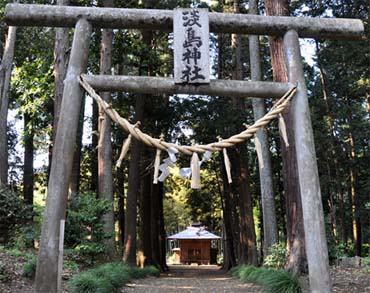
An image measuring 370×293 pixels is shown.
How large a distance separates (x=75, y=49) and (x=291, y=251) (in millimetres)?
6156

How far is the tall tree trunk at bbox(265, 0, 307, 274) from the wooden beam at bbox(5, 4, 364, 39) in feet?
10.7

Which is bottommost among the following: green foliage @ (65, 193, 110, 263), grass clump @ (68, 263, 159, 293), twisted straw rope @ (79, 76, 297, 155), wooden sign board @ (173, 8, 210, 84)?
grass clump @ (68, 263, 159, 293)

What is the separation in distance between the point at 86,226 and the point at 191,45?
6.54 metres

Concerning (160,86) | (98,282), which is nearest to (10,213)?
(98,282)

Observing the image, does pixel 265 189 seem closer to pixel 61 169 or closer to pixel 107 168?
pixel 107 168

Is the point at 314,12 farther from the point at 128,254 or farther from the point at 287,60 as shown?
the point at 287,60

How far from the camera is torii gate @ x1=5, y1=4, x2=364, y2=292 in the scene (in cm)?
418

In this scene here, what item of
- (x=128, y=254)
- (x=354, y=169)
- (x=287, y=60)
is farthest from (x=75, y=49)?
(x=354, y=169)

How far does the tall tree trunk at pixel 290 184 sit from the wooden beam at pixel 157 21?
3.26m

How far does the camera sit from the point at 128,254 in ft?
45.1

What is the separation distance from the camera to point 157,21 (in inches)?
189

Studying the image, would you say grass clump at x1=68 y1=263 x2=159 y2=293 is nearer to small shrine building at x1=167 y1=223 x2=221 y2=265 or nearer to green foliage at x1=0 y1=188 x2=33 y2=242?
green foliage at x1=0 y1=188 x2=33 y2=242

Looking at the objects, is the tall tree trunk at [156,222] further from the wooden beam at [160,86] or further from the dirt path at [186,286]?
the wooden beam at [160,86]

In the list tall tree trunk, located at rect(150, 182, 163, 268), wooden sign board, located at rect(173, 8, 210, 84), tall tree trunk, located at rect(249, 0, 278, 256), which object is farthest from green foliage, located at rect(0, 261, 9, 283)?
tall tree trunk, located at rect(150, 182, 163, 268)
